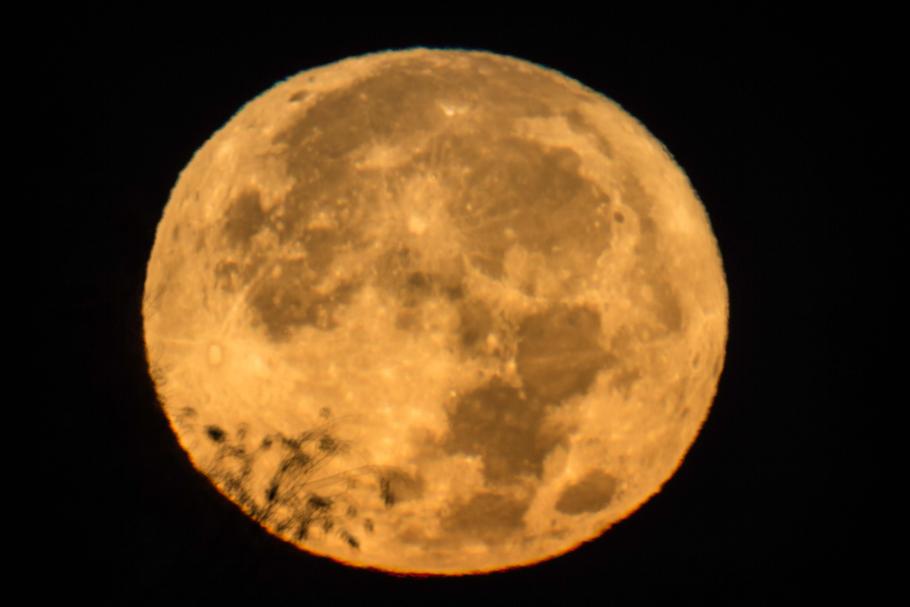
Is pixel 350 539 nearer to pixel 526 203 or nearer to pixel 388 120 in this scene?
pixel 526 203

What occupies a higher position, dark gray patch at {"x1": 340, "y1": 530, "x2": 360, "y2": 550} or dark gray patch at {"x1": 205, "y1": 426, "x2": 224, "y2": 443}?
dark gray patch at {"x1": 205, "y1": 426, "x2": 224, "y2": 443}

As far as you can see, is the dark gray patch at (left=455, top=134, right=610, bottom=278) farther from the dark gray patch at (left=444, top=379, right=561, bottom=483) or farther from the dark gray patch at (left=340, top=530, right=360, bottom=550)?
the dark gray patch at (left=340, top=530, right=360, bottom=550)

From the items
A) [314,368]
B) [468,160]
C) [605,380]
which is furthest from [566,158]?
[314,368]

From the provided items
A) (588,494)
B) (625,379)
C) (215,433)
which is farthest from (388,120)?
Result: (588,494)

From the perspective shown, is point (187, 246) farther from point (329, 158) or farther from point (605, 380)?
point (605, 380)

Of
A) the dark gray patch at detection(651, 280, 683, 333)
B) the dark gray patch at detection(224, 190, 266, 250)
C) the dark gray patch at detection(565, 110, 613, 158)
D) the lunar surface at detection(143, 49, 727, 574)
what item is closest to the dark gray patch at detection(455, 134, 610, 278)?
the lunar surface at detection(143, 49, 727, 574)

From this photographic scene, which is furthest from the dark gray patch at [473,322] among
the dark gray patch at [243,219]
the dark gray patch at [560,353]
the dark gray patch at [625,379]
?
the dark gray patch at [243,219]

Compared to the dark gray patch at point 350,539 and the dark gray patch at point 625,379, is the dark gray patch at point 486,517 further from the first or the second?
the dark gray patch at point 625,379
